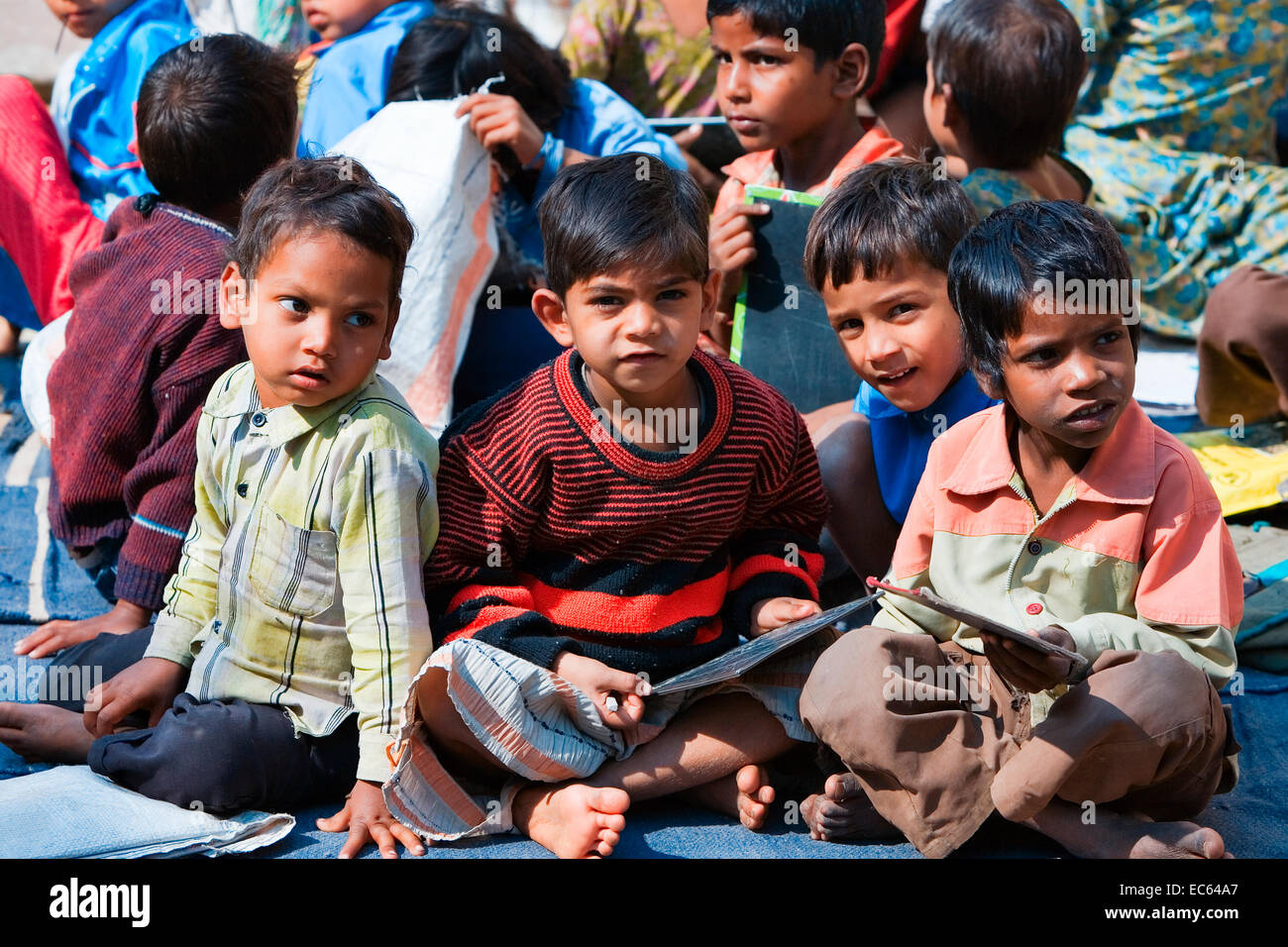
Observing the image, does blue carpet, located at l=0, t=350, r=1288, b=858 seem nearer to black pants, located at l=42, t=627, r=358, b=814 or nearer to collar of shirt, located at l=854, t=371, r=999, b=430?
black pants, located at l=42, t=627, r=358, b=814

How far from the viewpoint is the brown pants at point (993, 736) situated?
→ 6.80ft

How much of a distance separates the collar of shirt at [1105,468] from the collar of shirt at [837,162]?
1194 mm

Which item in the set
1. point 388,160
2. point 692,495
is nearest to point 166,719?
point 692,495

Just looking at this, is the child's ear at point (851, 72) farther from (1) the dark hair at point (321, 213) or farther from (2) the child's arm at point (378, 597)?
(2) the child's arm at point (378, 597)

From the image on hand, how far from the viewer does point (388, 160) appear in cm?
333

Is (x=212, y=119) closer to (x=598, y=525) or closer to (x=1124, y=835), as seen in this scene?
(x=598, y=525)

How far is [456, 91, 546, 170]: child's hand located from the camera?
3.42 m

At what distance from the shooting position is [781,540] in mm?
2662

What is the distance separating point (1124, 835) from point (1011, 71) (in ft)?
6.96

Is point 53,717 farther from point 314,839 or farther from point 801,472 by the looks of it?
point 801,472

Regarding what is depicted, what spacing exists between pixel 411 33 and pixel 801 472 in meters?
1.88

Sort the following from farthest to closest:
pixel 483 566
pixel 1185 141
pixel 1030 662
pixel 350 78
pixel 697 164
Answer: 1. pixel 1185 141
2. pixel 697 164
3. pixel 350 78
4. pixel 483 566
5. pixel 1030 662

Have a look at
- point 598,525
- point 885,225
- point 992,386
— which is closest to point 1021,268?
point 992,386

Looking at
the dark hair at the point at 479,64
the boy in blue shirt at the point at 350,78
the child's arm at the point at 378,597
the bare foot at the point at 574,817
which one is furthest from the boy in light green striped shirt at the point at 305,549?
the boy in blue shirt at the point at 350,78
